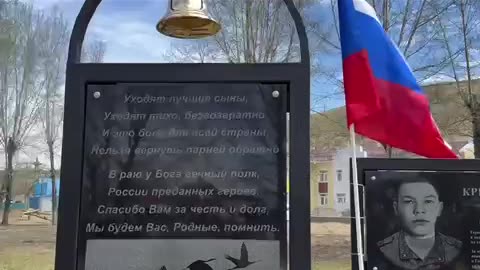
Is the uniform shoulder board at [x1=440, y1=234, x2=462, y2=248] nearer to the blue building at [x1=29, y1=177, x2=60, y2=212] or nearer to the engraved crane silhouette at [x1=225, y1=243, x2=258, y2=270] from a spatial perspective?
the engraved crane silhouette at [x1=225, y1=243, x2=258, y2=270]

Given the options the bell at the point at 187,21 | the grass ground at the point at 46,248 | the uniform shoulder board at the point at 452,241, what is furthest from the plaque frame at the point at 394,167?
the grass ground at the point at 46,248

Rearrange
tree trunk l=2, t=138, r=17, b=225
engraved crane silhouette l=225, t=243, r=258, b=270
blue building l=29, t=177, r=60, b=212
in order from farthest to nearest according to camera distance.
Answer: blue building l=29, t=177, r=60, b=212
tree trunk l=2, t=138, r=17, b=225
engraved crane silhouette l=225, t=243, r=258, b=270

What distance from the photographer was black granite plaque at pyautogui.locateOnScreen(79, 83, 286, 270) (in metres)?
2.83

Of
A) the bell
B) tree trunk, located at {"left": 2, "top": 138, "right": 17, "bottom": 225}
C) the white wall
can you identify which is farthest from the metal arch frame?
tree trunk, located at {"left": 2, "top": 138, "right": 17, "bottom": 225}

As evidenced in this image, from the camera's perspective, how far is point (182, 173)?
2891 mm

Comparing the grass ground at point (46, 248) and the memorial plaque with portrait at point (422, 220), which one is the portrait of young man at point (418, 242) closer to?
the memorial plaque with portrait at point (422, 220)

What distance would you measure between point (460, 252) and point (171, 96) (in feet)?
7.39

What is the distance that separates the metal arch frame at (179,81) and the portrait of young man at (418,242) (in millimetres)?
1206

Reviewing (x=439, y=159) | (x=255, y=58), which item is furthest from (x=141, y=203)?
(x=255, y=58)

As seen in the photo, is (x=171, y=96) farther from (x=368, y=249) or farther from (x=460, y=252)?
(x=460, y=252)

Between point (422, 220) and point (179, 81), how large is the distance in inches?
76.4

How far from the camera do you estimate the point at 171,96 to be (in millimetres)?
2996

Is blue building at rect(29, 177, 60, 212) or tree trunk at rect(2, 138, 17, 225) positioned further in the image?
blue building at rect(29, 177, 60, 212)

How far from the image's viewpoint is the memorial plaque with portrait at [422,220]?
3.83m
